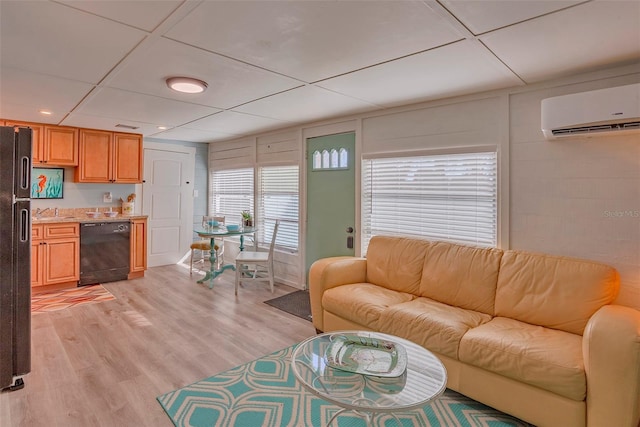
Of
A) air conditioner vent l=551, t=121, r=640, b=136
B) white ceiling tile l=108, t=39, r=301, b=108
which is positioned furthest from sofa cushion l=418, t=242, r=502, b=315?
white ceiling tile l=108, t=39, r=301, b=108

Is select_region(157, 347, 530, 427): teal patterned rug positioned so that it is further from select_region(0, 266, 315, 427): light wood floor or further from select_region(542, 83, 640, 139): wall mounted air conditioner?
select_region(542, 83, 640, 139): wall mounted air conditioner

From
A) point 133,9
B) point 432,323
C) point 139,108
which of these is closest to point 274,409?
point 432,323

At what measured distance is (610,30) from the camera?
1889 mm

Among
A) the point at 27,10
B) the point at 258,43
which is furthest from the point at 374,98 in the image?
the point at 27,10

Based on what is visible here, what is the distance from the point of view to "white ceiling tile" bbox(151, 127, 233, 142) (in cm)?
525

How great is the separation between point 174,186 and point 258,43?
15.6ft

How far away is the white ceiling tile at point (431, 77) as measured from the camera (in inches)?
90.4

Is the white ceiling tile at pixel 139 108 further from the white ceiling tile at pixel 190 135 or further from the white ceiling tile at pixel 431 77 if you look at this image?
the white ceiling tile at pixel 431 77

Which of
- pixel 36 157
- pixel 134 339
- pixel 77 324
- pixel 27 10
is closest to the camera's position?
pixel 27 10

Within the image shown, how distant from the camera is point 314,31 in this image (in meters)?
1.95

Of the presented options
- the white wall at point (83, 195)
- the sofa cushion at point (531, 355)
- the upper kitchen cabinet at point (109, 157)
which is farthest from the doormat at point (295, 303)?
the white wall at point (83, 195)

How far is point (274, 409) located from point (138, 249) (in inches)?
162

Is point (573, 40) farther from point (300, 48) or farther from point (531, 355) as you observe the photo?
point (531, 355)

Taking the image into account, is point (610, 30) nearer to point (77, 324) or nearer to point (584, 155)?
point (584, 155)
